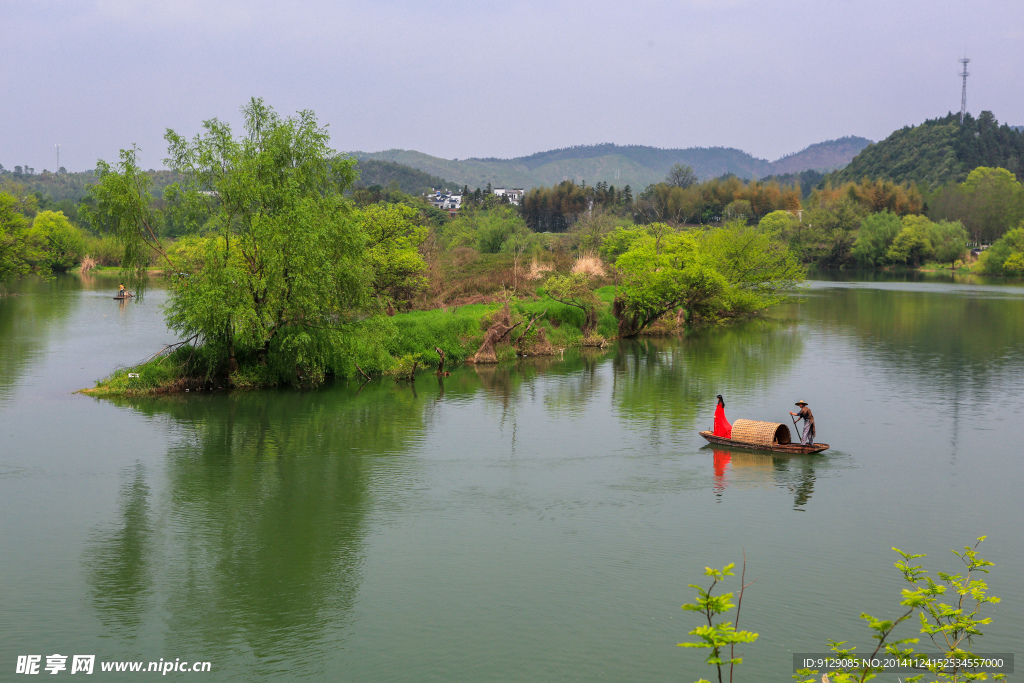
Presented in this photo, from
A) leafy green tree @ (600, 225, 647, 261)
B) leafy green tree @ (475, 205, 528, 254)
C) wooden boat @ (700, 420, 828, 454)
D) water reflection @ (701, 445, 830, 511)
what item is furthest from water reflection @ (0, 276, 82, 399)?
leafy green tree @ (600, 225, 647, 261)

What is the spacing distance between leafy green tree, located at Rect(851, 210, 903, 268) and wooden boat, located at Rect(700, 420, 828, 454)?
415ft

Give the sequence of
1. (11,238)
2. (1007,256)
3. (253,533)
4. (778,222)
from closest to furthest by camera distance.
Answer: (253,533) → (11,238) → (1007,256) → (778,222)

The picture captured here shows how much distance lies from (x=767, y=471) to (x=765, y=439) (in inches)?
52.8

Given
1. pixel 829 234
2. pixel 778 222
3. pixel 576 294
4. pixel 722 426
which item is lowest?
pixel 722 426

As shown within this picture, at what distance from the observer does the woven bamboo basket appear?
26.0 m

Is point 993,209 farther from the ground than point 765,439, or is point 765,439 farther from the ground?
point 993,209

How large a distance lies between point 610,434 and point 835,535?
10958 mm

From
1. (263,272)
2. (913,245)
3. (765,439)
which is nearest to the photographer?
(765,439)

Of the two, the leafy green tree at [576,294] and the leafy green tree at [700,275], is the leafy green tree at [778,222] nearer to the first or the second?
the leafy green tree at [700,275]

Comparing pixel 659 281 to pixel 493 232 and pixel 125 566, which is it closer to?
pixel 493 232

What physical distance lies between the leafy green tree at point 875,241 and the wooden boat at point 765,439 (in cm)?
12658

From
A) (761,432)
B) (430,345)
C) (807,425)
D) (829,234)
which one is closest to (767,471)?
(761,432)

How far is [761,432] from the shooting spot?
26.1 meters

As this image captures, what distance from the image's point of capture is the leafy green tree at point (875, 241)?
14100 centimetres
